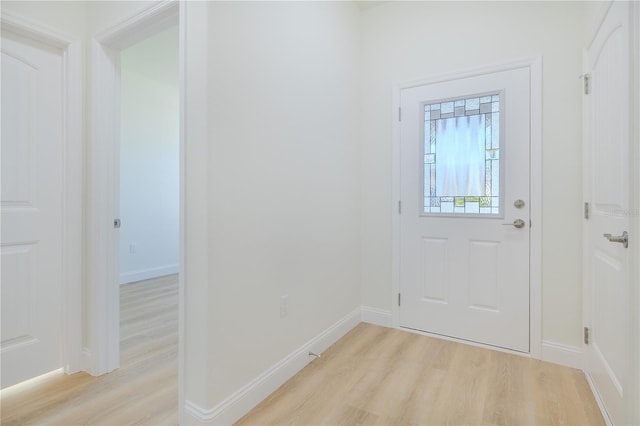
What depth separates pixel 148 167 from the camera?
444 cm

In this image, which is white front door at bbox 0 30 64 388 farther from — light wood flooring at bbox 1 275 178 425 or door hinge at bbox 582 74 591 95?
door hinge at bbox 582 74 591 95

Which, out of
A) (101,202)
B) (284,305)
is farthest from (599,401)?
(101,202)

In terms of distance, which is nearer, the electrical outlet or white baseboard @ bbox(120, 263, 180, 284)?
the electrical outlet

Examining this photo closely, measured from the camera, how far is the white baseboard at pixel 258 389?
4.72 feet

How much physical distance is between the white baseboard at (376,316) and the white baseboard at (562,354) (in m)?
1.09

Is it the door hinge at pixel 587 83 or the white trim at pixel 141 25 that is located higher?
the white trim at pixel 141 25

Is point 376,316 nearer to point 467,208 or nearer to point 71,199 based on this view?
point 467,208

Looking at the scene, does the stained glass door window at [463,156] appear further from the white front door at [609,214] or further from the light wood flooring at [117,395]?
the light wood flooring at [117,395]

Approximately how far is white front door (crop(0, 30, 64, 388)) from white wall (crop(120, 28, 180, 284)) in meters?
2.18

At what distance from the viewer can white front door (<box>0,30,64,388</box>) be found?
5.60ft

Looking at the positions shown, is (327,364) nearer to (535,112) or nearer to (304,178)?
(304,178)

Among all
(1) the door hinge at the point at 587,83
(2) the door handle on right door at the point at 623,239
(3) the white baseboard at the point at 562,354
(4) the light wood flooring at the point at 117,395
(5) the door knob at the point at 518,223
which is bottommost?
(4) the light wood flooring at the point at 117,395

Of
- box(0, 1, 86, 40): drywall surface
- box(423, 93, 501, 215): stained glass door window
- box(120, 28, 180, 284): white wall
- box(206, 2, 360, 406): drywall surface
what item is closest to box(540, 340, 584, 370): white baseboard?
→ box(423, 93, 501, 215): stained glass door window

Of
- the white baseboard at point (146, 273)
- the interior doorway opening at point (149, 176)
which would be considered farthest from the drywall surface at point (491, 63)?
the white baseboard at point (146, 273)
